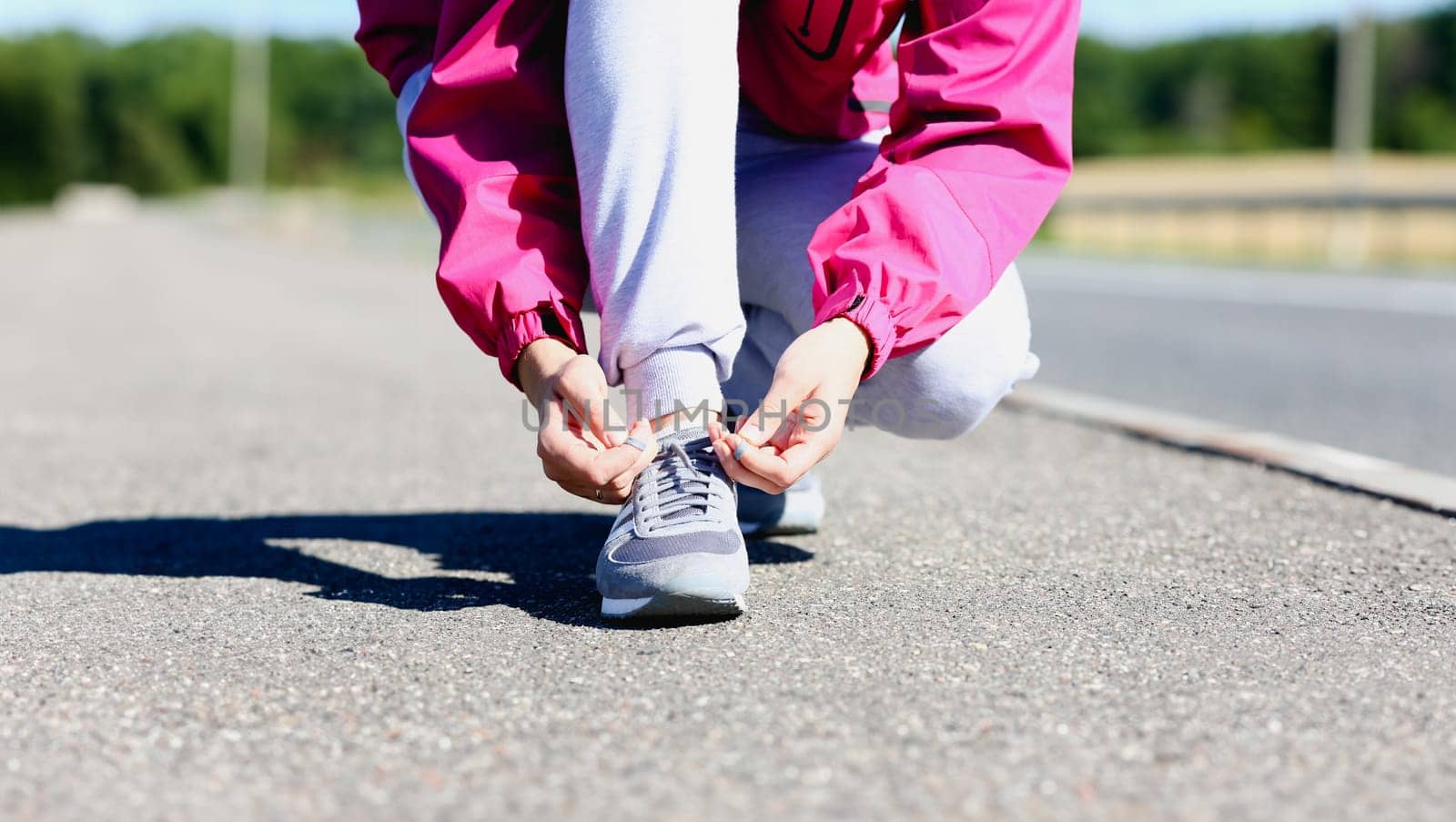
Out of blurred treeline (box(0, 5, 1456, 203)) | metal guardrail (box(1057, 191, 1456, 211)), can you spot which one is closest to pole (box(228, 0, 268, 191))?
blurred treeline (box(0, 5, 1456, 203))

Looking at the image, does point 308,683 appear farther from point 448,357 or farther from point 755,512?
point 448,357

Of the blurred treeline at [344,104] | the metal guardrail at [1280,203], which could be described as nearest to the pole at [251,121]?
the blurred treeline at [344,104]

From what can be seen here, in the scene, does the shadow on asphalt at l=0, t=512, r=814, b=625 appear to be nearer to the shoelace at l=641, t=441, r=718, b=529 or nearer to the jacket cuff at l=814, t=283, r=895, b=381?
the shoelace at l=641, t=441, r=718, b=529

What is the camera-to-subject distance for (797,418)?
158 centimetres

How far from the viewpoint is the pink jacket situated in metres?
1.70

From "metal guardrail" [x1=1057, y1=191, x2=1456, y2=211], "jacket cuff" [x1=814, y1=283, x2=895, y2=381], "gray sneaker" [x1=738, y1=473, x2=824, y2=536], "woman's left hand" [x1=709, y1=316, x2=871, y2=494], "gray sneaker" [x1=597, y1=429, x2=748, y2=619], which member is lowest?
"metal guardrail" [x1=1057, y1=191, x2=1456, y2=211]

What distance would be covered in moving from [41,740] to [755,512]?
117 cm

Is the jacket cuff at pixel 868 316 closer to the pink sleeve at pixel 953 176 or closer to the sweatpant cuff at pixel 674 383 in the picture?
the pink sleeve at pixel 953 176

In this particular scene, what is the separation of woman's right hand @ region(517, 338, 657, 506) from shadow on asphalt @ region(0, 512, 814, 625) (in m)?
0.23

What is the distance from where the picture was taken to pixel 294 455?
11.1ft

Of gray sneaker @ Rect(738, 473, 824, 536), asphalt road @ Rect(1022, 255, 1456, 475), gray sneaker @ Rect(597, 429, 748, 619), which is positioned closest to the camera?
gray sneaker @ Rect(597, 429, 748, 619)

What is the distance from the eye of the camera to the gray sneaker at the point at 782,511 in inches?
90.0

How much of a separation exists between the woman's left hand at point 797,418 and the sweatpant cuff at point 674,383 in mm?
142

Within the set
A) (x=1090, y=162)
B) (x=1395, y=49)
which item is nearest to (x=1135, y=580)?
(x=1090, y=162)
